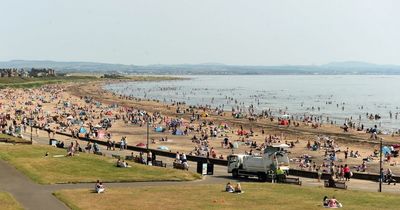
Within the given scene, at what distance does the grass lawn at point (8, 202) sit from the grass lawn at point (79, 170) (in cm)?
453

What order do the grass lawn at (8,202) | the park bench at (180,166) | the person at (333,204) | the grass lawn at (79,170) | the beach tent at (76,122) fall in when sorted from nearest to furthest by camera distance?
the grass lawn at (8,202)
the person at (333,204)
the grass lawn at (79,170)
the park bench at (180,166)
the beach tent at (76,122)

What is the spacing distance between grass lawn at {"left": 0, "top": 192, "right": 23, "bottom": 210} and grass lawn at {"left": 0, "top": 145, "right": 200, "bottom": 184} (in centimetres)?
453

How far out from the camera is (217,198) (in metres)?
31.4

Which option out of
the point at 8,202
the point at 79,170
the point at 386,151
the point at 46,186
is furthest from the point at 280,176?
the point at 386,151

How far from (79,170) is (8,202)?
36.4ft

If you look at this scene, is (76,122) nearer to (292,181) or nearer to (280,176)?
(280,176)

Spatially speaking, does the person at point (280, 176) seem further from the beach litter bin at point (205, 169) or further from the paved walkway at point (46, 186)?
the beach litter bin at point (205, 169)

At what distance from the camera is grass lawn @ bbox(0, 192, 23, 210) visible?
2783cm

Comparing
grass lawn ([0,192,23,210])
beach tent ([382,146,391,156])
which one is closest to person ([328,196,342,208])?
grass lawn ([0,192,23,210])

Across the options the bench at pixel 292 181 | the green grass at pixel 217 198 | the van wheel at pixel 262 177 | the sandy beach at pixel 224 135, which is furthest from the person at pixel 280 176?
the sandy beach at pixel 224 135

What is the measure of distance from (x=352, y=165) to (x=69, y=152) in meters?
25.7

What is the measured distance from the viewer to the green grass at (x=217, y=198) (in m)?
29.2

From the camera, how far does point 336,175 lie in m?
42.2

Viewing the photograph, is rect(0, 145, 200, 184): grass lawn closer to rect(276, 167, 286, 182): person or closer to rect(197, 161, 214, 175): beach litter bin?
rect(197, 161, 214, 175): beach litter bin
